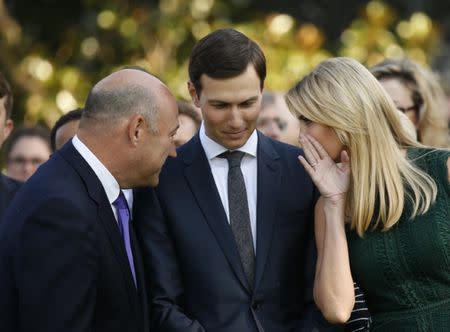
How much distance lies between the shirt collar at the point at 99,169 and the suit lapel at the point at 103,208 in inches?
0.7

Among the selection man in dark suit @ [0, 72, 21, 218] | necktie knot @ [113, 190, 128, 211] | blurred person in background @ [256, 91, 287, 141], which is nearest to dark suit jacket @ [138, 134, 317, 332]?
necktie knot @ [113, 190, 128, 211]

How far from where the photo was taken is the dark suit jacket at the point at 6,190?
16.8ft

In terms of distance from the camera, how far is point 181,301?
4043mm

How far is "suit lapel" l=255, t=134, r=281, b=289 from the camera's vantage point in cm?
398

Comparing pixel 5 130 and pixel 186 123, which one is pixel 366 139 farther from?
pixel 5 130

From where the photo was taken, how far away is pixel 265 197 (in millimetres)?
4078

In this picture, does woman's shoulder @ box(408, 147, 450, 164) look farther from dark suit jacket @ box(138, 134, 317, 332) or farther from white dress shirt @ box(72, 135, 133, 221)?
white dress shirt @ box(72, 135, 133, 221)

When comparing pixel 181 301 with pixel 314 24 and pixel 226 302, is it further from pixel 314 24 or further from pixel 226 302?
pixel 314 24

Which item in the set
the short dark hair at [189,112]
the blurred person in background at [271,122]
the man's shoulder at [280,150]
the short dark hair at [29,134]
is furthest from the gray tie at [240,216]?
the short dark hair at [29,134]

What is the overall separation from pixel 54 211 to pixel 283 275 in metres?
1.14

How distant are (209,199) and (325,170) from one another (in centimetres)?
51

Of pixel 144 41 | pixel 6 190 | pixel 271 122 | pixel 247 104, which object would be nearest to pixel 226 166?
pixel 247 104

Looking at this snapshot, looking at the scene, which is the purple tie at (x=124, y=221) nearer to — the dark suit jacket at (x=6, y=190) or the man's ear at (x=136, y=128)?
the man's ear at (x=136, y=128)

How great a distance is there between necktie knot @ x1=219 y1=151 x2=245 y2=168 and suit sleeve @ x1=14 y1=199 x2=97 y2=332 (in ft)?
3.29
